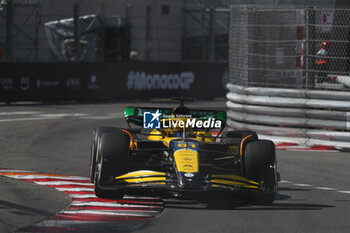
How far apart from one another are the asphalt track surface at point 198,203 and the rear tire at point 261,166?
0.52 feet

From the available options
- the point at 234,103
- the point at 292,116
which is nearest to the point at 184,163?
the point at 292,116

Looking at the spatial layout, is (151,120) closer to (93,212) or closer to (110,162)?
(110,162)

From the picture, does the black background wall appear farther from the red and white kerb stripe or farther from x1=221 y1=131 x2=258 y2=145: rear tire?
x1=221 y1=131 x2=258 y2=145: rear tire

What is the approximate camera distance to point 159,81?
29.6 meters

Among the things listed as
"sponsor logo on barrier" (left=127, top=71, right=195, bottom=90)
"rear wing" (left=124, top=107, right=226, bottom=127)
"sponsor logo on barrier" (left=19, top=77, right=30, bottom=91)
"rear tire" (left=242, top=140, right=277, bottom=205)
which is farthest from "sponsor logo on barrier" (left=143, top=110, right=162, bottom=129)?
"sponsor logo on barrier" (left=127, top=71, right=195, bottom=90)

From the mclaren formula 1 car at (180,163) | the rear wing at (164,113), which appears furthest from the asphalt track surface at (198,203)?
the rear wing at (164,113)

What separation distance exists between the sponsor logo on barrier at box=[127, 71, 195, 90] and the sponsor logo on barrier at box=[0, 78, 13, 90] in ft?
16.6

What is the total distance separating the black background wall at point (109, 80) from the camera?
2523 centimetres

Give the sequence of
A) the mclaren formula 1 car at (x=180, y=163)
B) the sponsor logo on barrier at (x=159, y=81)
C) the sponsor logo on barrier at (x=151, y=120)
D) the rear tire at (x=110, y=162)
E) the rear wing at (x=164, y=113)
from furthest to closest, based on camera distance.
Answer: the sponsor logo on barrier at (x=159, y=81) < the rear wing at (x=164, y=113) < the sponsor logo on barrier at (x=151, y=120) < the rear tire at (x=110, y=162) < the mclaren formula 1 car at (x=180, y=163)

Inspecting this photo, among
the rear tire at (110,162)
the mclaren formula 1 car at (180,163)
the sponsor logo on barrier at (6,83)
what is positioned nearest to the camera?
the mclaren formula 1 car at (180,163)

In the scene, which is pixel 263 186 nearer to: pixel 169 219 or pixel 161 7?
pixel 169 219

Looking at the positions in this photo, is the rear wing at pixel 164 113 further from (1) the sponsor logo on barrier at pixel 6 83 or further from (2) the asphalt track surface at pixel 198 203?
(1) the sponsor logo on barrier at pixel 6 83

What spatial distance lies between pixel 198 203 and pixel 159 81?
20929 millimetres

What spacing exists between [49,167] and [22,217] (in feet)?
13.2
